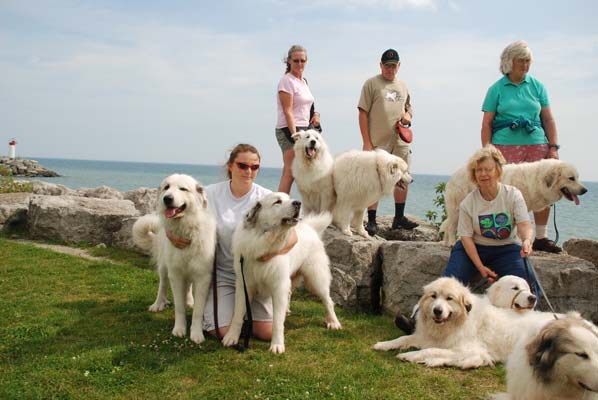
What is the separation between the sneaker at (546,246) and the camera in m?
6.13

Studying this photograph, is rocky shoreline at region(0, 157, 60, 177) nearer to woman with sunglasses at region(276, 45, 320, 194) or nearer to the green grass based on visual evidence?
woman with sunglasses at region(276, 45, 320, 194)

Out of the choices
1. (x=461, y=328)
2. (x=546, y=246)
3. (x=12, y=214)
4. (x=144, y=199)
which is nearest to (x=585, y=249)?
(x=546, y=246)

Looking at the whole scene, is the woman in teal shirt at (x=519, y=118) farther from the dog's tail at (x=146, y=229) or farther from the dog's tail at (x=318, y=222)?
the dog's tail at (x=146, y=229)

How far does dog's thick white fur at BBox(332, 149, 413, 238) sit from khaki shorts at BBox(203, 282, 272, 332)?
220 centimetres

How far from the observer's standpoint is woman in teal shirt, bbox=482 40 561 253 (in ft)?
19.8

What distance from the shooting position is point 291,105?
284 inches

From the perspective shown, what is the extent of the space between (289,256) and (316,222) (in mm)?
978

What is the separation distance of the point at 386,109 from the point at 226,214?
3328 millimetres

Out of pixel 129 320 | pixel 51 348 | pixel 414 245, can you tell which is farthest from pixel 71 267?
pixel 414 245

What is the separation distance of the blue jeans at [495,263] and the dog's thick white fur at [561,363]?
→ 173cm

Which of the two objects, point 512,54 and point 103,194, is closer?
point 512,54

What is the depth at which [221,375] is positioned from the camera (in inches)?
154

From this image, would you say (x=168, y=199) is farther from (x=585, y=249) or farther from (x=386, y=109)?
(x=585, y=249)

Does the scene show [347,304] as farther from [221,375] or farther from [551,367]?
[551,367]
